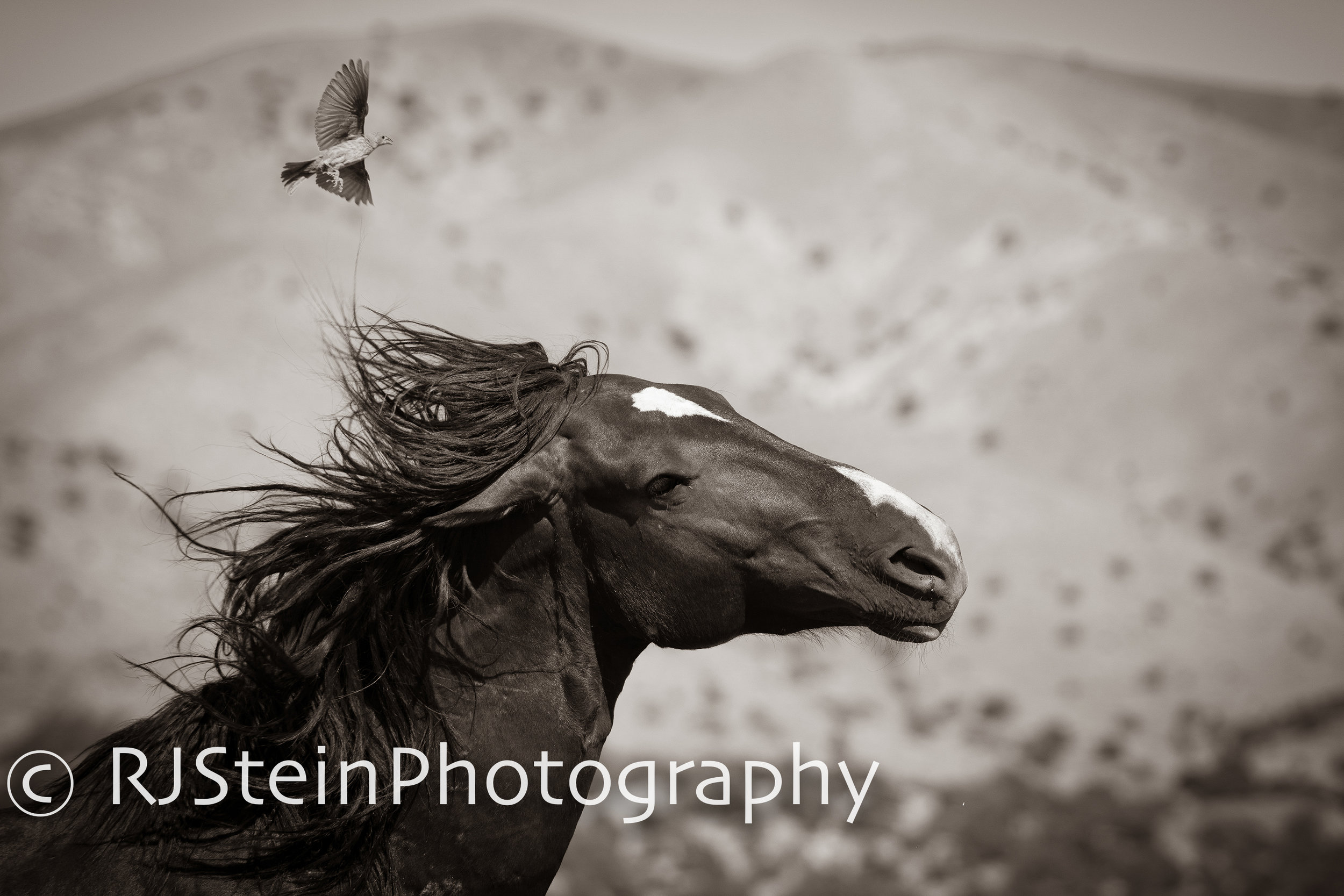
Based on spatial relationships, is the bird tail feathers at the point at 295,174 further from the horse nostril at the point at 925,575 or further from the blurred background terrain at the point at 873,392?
the horse nostril at the point at 925,575

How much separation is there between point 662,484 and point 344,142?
1464 mm

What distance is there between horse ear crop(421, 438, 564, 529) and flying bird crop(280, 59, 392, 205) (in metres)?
1.00

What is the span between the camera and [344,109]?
329cm

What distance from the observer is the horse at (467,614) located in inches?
112

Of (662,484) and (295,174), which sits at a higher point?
(295,174)

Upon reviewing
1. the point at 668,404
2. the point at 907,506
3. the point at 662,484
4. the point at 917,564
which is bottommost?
the point at 917,564

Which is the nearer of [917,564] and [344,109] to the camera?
[917,564]

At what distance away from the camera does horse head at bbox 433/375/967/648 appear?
2.92 m

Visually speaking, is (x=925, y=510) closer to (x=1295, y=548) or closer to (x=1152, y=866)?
(x=1152, y=866)

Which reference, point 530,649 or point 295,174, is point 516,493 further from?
point 295,174

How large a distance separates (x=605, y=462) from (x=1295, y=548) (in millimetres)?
27531

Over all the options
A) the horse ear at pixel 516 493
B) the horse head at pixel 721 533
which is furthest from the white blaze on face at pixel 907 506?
the horse ear at pixel 516 493

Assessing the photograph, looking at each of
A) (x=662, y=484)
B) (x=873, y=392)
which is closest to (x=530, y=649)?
(x=662, y=484)

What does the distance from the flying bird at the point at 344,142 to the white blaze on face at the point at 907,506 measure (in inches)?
66.4
